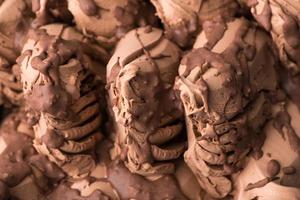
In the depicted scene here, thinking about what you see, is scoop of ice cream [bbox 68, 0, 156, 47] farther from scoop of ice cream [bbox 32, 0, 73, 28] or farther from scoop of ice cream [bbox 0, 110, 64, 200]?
scoop of ice cream [bbox 0, 110, 64, 200]

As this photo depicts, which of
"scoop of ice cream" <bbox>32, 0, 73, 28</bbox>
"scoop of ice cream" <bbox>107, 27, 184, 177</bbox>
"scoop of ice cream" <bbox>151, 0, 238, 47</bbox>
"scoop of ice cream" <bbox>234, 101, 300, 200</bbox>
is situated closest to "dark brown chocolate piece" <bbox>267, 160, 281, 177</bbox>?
"scoop of ice cream" <bbox>234, 101, 300, 200</bbox>

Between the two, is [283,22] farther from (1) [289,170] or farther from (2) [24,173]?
(2) [24,173]

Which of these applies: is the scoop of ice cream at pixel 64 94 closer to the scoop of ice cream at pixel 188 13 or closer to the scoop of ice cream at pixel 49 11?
the scoop of ice cream at pixel 49 11

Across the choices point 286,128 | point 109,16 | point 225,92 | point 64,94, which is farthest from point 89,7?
point 286,128

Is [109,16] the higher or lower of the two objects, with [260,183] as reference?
higher

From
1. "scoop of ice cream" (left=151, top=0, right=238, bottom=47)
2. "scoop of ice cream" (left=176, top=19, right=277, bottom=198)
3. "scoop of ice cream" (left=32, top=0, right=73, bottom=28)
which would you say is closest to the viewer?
"scoop of ice cream" (left=176, top=19, right=277, bottom=198)

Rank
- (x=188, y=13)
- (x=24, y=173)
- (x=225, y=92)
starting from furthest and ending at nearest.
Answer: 1. (x=24, y=173)
2. (x=188, y=13)
3. (x=225, y=92)

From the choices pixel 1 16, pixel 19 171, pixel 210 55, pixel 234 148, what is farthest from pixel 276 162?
pixel 1 16

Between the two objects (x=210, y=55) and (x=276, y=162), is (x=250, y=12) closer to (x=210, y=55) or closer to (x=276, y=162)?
(x=210, y=55)

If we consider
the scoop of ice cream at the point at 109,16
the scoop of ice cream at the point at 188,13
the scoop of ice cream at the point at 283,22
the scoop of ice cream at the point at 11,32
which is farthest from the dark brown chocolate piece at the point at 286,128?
the scoop of ice cream at the point at 11,32
